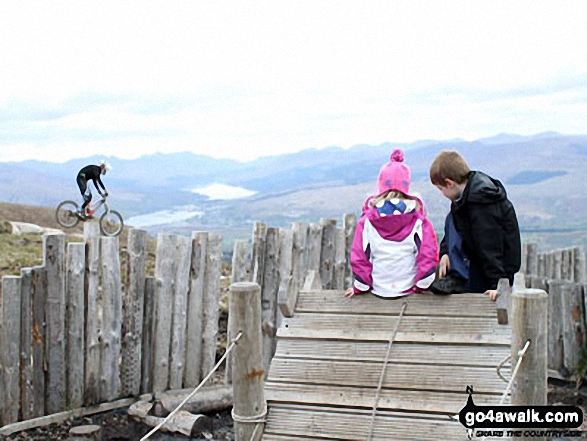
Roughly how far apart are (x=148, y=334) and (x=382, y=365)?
3374 mm

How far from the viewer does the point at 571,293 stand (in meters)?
8.62

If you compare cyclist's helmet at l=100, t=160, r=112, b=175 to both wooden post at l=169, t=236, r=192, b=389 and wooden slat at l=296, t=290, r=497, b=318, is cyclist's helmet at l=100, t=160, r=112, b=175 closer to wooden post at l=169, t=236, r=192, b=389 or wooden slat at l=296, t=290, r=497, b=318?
wooden post at l=169, t=236, r=192, b=389

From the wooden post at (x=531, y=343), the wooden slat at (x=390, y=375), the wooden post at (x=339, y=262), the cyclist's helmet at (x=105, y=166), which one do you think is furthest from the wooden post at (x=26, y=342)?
the wooden post at (x=531, y=343)

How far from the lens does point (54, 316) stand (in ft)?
21.9

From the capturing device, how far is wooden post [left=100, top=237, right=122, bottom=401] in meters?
6.98

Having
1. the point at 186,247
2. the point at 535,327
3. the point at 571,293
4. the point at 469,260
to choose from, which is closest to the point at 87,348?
the point at 186,247

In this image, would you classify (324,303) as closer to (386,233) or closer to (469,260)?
(386,233)

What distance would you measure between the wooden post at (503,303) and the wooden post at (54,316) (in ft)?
13.0

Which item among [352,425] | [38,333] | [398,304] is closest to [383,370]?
[352,425]

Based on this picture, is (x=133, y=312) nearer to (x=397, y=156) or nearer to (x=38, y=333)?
(x=38, y=333)

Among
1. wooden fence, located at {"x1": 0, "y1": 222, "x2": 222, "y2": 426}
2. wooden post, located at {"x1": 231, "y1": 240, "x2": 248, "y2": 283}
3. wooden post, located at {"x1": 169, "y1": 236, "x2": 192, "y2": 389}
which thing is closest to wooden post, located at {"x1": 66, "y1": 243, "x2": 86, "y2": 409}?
wooden fence, located at {"x1": 0, "y1": 222, "x2": 222, "y2": 426}

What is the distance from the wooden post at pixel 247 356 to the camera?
13.6ft

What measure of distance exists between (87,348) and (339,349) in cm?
307

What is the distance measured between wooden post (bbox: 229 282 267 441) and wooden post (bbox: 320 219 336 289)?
13.9 ft
